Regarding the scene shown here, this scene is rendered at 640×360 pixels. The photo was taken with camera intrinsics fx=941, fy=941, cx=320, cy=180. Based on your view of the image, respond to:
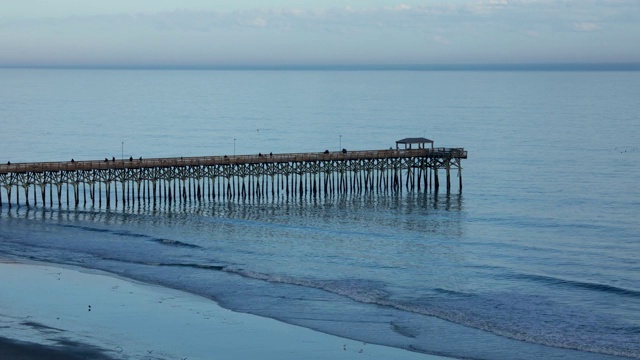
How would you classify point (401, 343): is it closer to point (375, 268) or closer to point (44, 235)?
point (375, 268)

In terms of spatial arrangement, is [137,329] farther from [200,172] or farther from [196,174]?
[200,172]

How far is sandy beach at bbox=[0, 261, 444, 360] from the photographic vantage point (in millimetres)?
32312

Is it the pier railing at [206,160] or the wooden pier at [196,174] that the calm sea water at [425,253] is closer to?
the wooden pier at [196,174]

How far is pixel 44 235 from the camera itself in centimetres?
5797

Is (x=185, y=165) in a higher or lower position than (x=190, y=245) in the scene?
higher

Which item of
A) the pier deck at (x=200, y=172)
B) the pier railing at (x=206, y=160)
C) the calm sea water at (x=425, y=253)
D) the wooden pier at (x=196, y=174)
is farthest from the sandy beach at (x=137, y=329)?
the wooden pier at (x=196, y=174)

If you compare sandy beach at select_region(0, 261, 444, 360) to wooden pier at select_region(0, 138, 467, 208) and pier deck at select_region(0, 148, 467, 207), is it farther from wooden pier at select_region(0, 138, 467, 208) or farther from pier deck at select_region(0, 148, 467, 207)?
wooden pier at select_region(0, 138, 467, 208)

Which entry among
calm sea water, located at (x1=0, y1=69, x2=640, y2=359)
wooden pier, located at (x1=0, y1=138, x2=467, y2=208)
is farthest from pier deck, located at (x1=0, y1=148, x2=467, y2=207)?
calm sea water, located at (x1=0, y1=69, x2=640, y2=359)

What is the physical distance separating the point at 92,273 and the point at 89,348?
1456 centimetres

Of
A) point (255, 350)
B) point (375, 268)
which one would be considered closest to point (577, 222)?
point (375, 268)

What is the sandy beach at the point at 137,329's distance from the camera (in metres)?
32.3

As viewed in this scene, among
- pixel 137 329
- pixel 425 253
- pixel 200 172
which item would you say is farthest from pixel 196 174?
pixel 137 329

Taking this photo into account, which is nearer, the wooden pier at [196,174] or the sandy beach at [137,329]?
the sandy beach at [137,329]

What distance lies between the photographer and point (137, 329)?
35312mm
